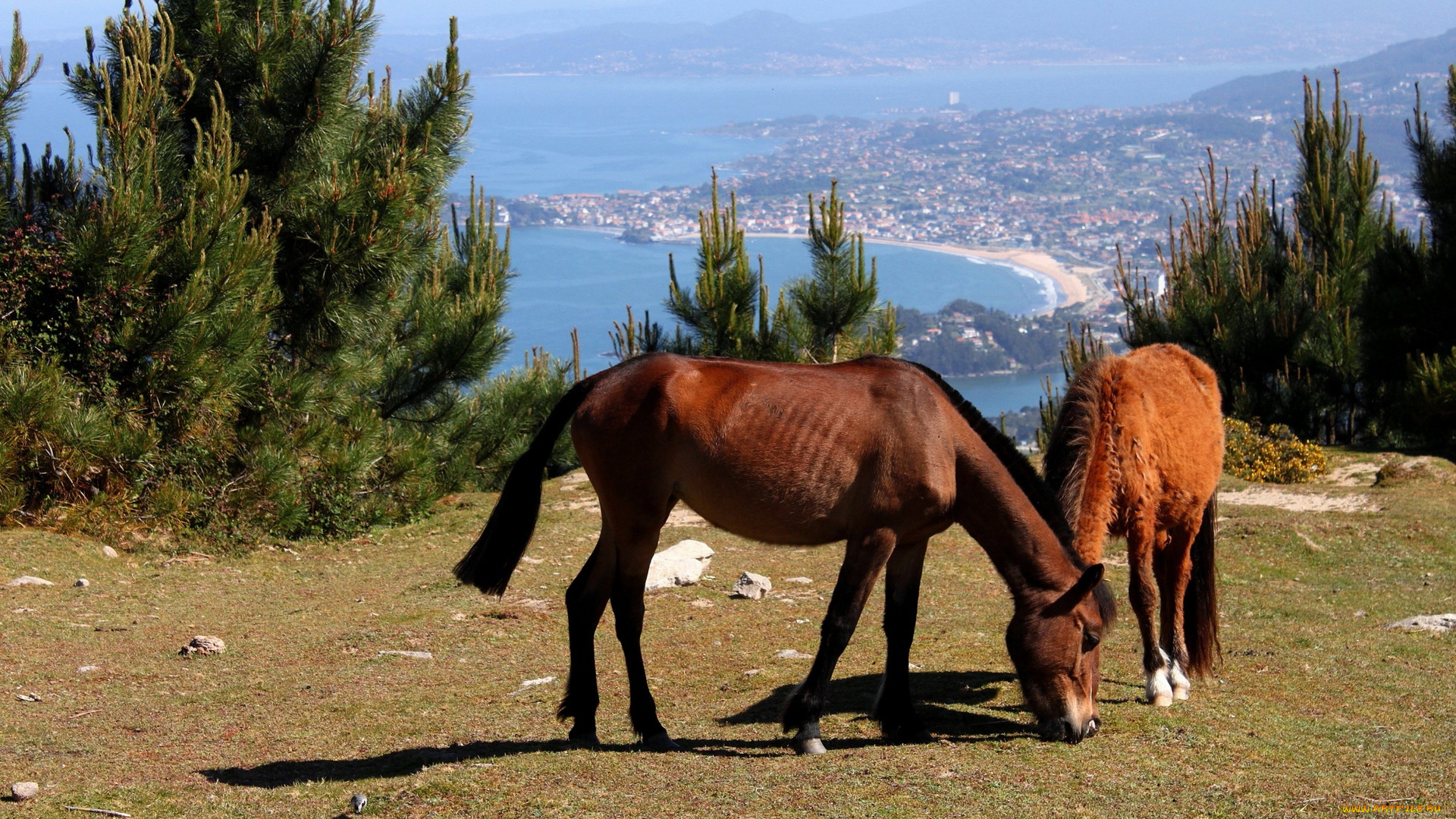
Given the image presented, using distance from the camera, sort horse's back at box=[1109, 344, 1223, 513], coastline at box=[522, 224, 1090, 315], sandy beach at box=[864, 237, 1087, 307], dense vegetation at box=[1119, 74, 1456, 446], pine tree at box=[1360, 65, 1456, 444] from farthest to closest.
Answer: coastline at box=[522, 224, 1090, 315]
sandy beach at box=[864, 237, 1087, 307]
dense vegetation at box=[1119, 74, 1456, 446]
pine tree at box=[1360, 65, 1456, 444]
horse's back at box=[1109, 344, 1223, 513]

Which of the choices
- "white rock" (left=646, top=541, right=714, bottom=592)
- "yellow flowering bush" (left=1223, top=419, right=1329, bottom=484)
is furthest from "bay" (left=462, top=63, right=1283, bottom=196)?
"white rock" (left=646, top=541, right=714, bottom=592)

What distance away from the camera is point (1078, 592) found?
209 inches

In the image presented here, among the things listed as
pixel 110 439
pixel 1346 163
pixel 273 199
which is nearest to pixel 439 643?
pixel 110 439

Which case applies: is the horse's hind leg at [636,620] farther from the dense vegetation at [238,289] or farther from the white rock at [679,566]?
the dense vegetation at [238,289]

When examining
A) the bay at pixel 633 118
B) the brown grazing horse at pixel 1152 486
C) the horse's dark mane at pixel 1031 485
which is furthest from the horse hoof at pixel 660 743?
the bay at pixel 633 118

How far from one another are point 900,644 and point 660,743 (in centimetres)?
131

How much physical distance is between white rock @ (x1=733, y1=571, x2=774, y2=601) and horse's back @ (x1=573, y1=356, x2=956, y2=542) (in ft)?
12.4

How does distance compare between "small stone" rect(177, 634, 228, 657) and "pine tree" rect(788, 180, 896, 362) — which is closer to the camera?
"small stone" rect(177, 634, 228, 657)

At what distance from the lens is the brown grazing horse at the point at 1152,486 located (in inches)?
238

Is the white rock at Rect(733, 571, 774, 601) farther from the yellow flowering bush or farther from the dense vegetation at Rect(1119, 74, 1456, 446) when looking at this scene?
the dense vegetation at Rect(1119, 74, 1456, 446)

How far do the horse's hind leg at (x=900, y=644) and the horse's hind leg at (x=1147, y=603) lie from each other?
1.24 meters

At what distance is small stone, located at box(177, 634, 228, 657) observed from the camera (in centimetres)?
772

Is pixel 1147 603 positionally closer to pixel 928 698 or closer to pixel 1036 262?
pixel 928 698

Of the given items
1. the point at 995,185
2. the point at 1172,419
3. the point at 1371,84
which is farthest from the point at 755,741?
the point at 1371,84
